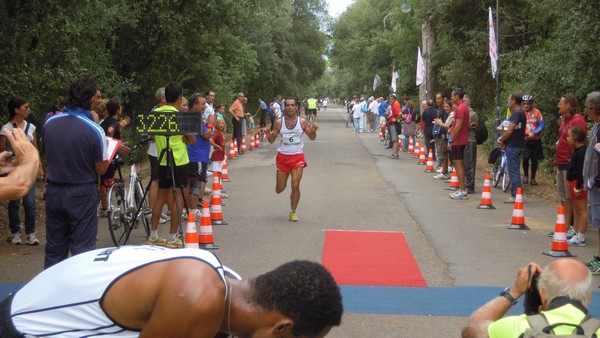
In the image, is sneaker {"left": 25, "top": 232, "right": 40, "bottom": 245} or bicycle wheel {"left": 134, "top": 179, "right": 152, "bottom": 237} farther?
bicycle wheel {"left": 134, "top": 179, "right": 152, "bottom": 237}

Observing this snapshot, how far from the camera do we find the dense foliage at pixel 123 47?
11817 mm

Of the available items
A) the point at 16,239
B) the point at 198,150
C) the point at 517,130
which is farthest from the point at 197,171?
the point at 517,130

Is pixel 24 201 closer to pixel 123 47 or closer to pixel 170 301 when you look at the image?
pixel 170 301

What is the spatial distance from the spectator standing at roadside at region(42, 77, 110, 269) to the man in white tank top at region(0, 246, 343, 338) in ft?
11.1

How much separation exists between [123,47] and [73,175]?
16275 millimetres

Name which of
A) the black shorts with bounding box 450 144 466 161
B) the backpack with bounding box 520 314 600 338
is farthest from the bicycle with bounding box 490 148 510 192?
the backpack with bounding box 520 314 600 338

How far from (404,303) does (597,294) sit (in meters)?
2.11

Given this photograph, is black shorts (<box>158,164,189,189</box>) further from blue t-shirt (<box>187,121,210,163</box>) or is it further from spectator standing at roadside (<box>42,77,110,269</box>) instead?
spectator standing at roadside (<box>42,77,110,269</box>)

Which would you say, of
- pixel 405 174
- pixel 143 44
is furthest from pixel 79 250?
pixel 143 44

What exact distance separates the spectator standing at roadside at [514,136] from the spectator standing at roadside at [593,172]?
4697 millimetres

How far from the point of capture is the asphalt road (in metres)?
8.38

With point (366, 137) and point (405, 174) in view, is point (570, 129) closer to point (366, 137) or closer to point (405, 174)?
point (405, 174)

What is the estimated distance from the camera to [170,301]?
116 inches

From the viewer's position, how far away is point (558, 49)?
1661 centimetres
